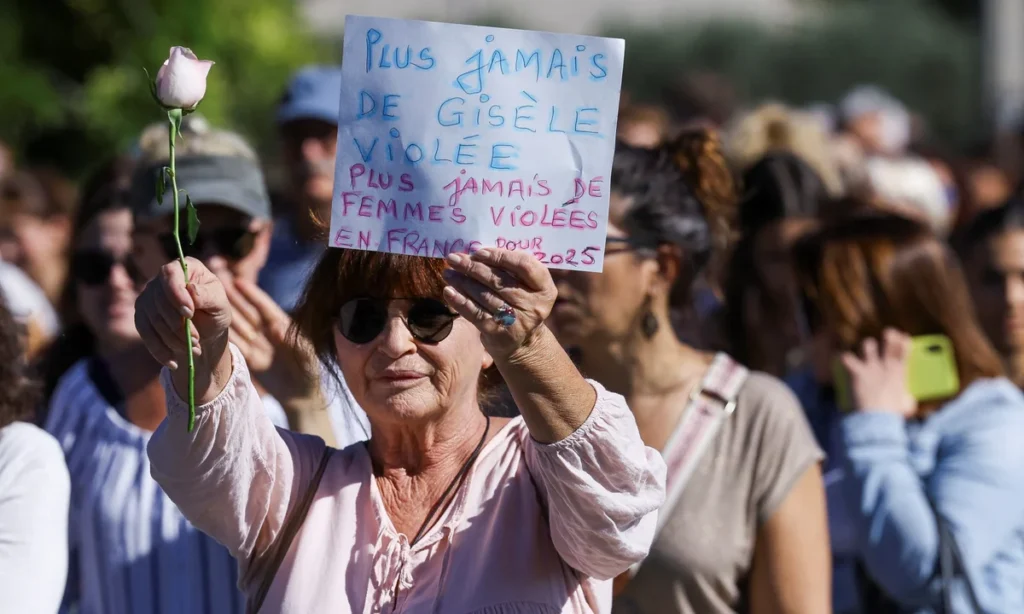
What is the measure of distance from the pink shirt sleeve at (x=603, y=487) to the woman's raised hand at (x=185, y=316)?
52 cm

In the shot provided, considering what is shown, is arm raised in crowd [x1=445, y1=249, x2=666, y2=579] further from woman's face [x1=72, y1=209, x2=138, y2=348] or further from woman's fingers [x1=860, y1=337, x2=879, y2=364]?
woman's face [x1=72, y1=209, x2=138, y2=348]

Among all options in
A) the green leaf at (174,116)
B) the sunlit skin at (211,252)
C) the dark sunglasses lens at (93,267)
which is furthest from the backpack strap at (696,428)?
the dark sunglasses lens at (93,267)

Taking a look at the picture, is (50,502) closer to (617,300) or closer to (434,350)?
(434,350)

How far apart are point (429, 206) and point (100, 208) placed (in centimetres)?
218

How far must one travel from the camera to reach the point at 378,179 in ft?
7.61

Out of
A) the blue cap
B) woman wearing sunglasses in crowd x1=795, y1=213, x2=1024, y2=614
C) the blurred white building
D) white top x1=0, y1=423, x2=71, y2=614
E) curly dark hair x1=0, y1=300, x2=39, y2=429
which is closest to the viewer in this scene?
white top x1=0, y1=423, x2=71, y2=614

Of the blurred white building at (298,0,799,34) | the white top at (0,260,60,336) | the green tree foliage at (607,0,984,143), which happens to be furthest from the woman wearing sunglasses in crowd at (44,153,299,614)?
the green tree foliage at (607,0,984,143)

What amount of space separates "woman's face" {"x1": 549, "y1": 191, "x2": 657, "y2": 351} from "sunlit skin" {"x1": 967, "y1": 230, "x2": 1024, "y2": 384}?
161 centimetres

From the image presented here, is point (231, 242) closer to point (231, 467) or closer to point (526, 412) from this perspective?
point (231, 467)

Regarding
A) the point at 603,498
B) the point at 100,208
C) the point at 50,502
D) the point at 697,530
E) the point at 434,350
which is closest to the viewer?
the point at 603,498

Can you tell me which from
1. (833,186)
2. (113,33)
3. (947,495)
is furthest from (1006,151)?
(947,495)

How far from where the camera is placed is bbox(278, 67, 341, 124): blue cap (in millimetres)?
5555

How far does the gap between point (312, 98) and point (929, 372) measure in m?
2.74

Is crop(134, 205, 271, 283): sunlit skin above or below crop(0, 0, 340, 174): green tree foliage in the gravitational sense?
below
